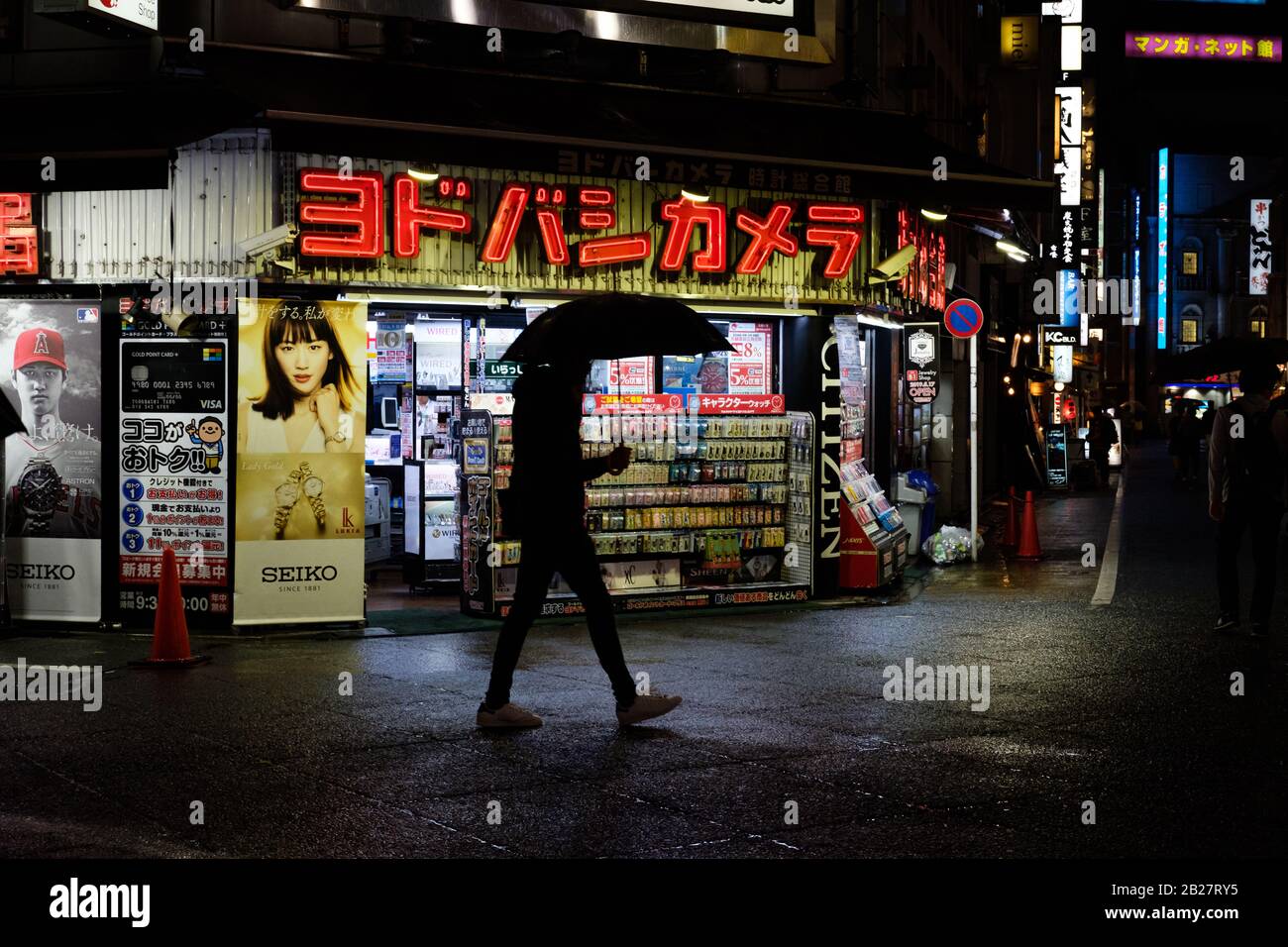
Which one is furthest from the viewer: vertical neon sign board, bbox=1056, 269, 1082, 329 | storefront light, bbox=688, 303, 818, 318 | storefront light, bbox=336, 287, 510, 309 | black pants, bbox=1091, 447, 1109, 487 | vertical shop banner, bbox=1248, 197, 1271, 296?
vertical shop banner, bbox=1248, 197, 1271, 296

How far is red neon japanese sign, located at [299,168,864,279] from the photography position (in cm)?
1238

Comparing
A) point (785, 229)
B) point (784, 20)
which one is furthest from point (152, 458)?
point (784, 20)

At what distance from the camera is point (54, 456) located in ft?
41.3

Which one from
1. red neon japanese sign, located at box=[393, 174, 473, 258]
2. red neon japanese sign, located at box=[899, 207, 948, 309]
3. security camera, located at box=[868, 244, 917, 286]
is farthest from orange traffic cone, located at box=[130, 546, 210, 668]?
red neon japanese sign, located at box=[899, 207, 948, 309]

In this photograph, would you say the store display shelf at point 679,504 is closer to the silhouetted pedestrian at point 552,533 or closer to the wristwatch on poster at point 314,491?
the wristwatch on poster at point 314,491

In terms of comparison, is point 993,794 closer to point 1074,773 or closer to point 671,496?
point 1074,773

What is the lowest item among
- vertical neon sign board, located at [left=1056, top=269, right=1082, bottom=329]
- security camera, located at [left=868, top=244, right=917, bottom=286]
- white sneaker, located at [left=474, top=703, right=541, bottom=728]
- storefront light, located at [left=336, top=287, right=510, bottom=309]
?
white sneaker, located at [left=474, top=703, right=541, bottom=728]

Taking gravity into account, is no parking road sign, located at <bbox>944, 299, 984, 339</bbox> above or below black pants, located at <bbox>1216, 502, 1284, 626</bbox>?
above

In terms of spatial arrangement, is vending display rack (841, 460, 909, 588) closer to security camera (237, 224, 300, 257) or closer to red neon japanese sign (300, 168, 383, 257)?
red neon japanese sign (300, 168, 383, 257)

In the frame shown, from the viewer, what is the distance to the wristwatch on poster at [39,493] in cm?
1259

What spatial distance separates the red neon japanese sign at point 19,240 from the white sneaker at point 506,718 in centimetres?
664

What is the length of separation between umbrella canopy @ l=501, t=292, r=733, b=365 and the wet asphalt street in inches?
84.9

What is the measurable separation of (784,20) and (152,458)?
24.1ft

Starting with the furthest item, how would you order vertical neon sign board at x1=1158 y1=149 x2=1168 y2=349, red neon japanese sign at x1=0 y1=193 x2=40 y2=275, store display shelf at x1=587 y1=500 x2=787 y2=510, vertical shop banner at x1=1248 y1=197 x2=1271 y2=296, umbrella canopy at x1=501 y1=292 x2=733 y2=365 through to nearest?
vertical neon sign board at x1=1158 y1=149 x2=1168 y2=349
vertical shop banner at x1=1248 y1=197 x2=1271 y2=296
store display shelf at x1=587 y1=500 x2=787 y2=510
red neon japanese sign at x1=0 y1=193 x2=40 y2=275
umbrella canopy at x1=501 y1=292 x2=733 y2=365
